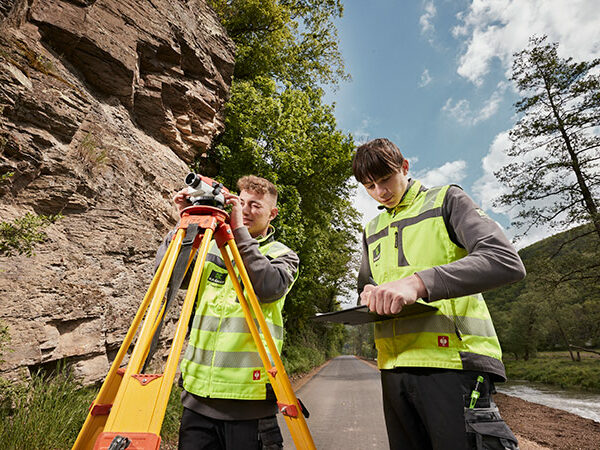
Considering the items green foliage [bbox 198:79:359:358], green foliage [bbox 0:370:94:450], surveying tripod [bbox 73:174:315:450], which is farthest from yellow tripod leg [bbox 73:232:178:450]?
green foliage [bbox 198:79:359:358]

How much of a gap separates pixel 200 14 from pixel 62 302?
812cm

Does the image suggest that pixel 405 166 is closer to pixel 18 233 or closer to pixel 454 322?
pixel 454 322

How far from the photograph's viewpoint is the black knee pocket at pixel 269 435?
4.82 feet

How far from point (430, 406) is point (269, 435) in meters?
0.86

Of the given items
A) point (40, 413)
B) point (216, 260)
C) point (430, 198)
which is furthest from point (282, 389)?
point (40, 413)

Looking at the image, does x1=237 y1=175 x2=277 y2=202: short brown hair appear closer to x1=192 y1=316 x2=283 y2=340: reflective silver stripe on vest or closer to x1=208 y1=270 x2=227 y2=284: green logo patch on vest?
x1=208 y1=270 x2=227 y2=284: green logo patch on vest

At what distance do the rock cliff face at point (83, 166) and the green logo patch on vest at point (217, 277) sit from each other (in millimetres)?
2759

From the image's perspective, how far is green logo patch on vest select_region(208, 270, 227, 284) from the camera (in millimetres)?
1789

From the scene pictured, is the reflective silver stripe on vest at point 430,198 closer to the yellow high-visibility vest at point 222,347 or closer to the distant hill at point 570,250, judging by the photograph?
the yellow high-visibility vest at point 222,347

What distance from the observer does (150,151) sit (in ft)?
19.1

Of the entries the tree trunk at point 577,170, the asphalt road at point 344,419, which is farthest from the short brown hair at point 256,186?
the tree trunk at point 577,170

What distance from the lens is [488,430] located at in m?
0.98

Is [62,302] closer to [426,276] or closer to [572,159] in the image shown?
[426,276]

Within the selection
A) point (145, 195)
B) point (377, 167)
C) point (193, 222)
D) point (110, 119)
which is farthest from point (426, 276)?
point (110, 119)
